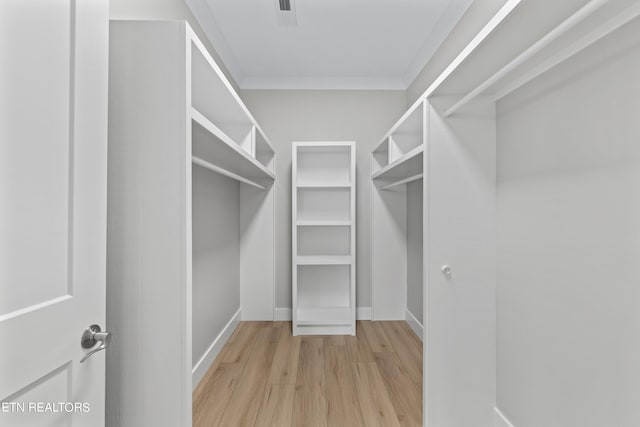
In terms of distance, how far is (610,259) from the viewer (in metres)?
0.96

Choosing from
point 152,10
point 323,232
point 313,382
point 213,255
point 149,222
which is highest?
point 152,10

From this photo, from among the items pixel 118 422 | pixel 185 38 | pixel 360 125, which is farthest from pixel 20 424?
pixel 360 125

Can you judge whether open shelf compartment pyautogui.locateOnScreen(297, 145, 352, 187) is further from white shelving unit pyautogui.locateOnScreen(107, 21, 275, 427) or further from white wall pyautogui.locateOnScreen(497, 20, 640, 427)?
white shelving unit pyautogui.locateOnScreen(107, 21, 275, 427)

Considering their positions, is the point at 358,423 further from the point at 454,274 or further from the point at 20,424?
the point at 20,424

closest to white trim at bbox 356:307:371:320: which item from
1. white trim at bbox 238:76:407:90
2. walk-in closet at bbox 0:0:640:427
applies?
walk-in closet at bbox 0:0:640:427

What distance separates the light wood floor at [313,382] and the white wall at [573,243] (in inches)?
24.7

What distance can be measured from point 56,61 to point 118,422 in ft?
3.35

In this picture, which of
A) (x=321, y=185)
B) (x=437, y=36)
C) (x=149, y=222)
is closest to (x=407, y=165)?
(x=321, y=185)

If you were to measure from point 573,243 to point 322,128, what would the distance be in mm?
2337

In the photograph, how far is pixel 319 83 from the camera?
301cm

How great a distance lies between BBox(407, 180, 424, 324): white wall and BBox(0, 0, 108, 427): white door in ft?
7.53

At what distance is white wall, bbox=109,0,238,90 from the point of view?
1.28 m

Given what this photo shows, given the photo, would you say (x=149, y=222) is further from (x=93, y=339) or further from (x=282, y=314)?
(x=282, y=314)

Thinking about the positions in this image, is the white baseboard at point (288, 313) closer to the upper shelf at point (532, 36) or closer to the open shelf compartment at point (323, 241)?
the open shelf compartment at point (323, 241)
